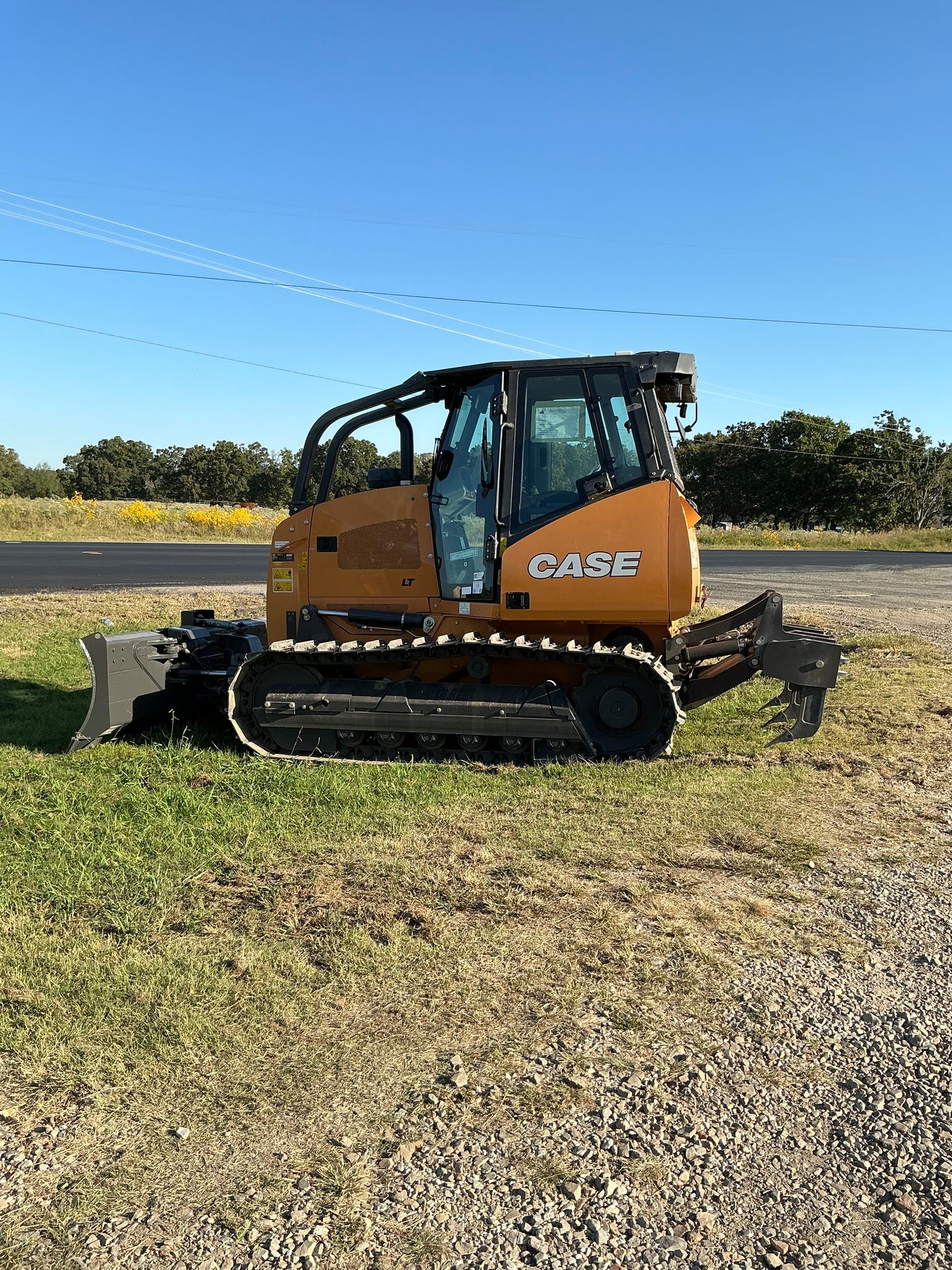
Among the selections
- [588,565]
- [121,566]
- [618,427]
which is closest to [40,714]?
[588,565]

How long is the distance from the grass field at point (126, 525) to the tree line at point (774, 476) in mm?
6883

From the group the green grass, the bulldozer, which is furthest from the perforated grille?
the green grass

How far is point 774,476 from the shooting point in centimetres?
6281

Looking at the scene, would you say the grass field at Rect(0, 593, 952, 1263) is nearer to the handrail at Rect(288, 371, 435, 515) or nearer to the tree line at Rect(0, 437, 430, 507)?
the handrail at Rect(288, 371, 435, 515)

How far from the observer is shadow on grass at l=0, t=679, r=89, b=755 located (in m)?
7.66

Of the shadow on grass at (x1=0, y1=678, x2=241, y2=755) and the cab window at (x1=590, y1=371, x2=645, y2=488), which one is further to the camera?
the shadow on grass at (x1=0, y1=678, x2=241, y2=755)

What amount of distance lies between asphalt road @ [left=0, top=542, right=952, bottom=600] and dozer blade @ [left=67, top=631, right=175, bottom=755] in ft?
34.9

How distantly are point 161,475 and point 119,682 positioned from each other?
8402cm

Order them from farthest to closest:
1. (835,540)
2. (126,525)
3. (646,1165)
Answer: (835,540), (126,525), (646,1165)

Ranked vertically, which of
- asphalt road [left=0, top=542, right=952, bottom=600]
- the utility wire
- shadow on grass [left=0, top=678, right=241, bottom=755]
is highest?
the utility wire

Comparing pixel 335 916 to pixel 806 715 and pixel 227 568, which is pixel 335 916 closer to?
pixel 806 715

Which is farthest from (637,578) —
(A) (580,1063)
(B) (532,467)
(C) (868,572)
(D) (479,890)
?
(C) (868,572)

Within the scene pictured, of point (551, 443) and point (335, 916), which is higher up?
point (551, 443)

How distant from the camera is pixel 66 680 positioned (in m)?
10.2
